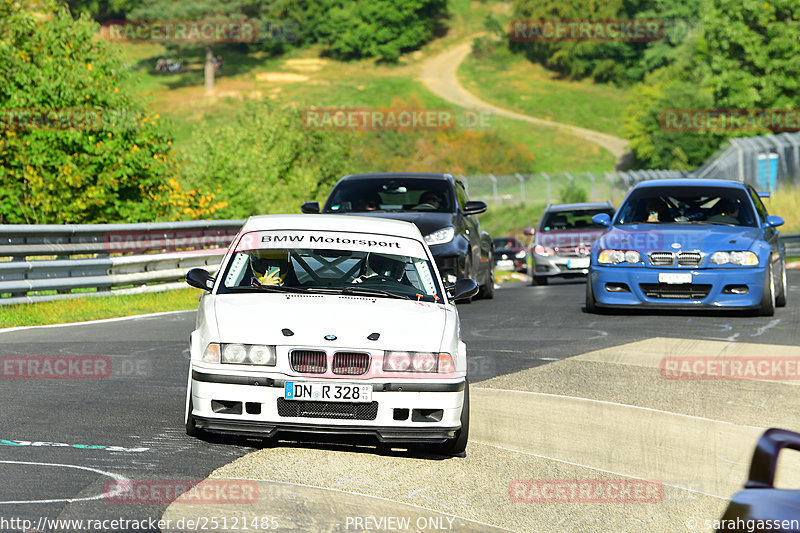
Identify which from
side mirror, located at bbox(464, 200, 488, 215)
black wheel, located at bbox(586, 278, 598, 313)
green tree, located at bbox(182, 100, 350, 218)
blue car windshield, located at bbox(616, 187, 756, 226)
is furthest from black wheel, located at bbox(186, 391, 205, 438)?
green tree, located at bbox(182, 100, 350, 218)

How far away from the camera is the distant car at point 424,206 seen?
15.6 metres

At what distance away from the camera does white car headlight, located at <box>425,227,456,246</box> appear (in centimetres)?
1543

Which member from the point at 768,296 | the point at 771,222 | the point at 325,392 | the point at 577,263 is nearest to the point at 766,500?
the point at 325,392

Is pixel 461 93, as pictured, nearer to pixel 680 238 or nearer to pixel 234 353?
pixel 680 238

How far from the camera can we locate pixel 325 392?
6.86 m

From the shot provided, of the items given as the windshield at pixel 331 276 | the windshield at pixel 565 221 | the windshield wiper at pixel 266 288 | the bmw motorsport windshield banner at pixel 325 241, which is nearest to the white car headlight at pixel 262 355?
the windshield wiper at pixel 266 288

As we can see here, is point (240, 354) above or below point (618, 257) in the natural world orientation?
above

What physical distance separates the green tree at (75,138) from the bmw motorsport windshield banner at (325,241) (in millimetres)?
16347

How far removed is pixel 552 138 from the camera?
105 metres

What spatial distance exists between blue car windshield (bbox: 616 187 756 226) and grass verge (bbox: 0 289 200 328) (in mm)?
6617

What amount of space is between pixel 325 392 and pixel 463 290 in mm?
1807

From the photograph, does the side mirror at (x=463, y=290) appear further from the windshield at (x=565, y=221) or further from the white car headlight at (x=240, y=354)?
the windshield at (x=565, y=221)

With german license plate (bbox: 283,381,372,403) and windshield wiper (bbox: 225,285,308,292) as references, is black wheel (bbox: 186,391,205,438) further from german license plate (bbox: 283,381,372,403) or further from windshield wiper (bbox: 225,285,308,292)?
windshield wiper (bbox: 225,285,308,292)

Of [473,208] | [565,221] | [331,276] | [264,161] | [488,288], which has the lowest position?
[264,161]
